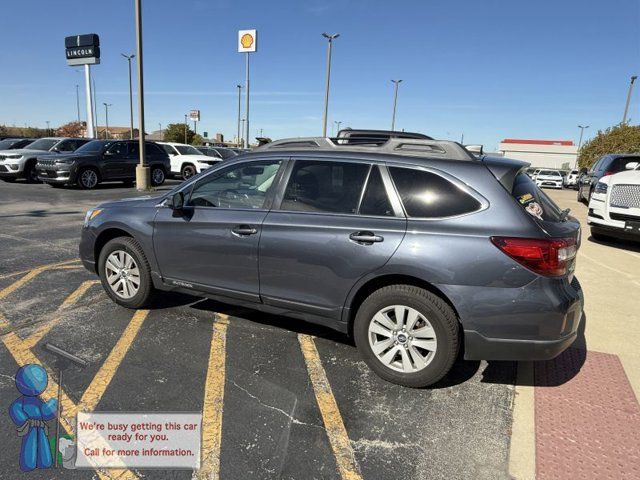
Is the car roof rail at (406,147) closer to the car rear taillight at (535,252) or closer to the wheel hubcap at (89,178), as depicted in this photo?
the car rear taillight at (535,252)

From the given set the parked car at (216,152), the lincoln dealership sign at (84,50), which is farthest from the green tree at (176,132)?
the parked car at (216,152)

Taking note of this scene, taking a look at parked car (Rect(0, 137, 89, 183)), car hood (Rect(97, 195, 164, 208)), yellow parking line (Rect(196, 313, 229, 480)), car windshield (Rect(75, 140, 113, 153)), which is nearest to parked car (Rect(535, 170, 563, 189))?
car windshield (Rect(75, 140, 113, 153))

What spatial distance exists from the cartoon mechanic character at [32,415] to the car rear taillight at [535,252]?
2848 millimetres

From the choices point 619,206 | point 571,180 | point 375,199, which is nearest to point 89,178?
point 375,199

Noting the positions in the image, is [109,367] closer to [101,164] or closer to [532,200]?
[532,200]

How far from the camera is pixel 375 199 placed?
3.21 meters

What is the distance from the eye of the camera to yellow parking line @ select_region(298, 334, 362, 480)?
7.85ft

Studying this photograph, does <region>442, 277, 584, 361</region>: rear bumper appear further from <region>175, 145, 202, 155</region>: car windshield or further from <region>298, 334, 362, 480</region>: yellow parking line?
<region>175, 145, 202, 155</region>: car windshield

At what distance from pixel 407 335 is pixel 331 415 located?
29.1 inches

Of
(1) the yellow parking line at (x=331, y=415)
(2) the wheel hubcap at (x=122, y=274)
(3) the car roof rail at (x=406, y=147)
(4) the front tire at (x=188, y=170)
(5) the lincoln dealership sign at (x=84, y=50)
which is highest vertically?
(5) the lincoln dealership sign at (x=84, y=50)

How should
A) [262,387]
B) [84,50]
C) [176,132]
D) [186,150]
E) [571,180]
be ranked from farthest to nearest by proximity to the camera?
[176,132] → [571,180] → [84,50] → [186,150] → [262,387]

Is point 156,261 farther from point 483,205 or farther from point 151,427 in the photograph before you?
point 483,205

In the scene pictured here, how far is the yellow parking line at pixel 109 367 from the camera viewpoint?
287 cm

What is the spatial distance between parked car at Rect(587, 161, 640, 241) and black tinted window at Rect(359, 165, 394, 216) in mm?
6445
